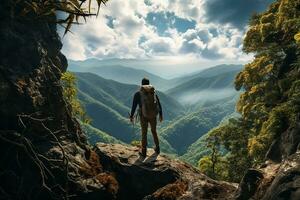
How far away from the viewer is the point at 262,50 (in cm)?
3394

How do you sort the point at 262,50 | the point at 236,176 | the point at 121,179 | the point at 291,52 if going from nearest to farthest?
the point at 121,179 → the point at 291,52 → the point at 262,50 → the point at 236,176

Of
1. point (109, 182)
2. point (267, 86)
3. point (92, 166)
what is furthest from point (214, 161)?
point (109, 182)

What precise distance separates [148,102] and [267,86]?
1637 centimetres

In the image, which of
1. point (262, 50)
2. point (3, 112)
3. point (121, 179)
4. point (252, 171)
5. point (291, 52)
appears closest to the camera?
point (252, 171)

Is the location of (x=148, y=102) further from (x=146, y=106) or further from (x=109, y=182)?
(x=109, y=182)

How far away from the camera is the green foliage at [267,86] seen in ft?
53.8

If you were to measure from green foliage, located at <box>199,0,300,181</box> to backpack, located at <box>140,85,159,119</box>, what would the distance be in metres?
5.06

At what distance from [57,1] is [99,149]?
261 inches

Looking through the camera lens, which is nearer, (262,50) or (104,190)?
(104,190)

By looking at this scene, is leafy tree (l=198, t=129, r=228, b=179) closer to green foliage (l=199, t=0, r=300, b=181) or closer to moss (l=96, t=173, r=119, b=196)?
green foliage (l=199, t=0, r=300, b=181)

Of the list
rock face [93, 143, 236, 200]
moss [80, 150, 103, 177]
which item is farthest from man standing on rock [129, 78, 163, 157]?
moss [80, 150, 103, 177]

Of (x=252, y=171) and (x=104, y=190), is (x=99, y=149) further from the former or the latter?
(x=252, y=171)

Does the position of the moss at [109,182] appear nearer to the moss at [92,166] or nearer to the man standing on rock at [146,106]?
the moss at [92,166]

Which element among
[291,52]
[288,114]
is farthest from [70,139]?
[291,52]
